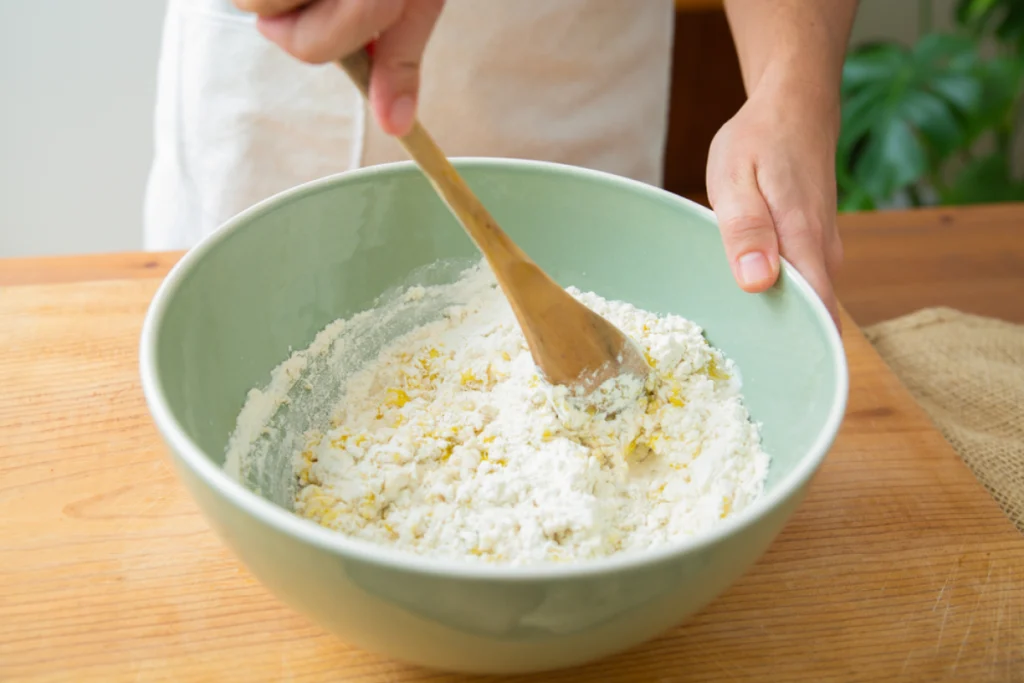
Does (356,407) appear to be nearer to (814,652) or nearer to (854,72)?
(814,652)

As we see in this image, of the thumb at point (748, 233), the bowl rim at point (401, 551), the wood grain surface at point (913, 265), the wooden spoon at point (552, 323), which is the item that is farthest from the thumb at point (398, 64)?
the wood grain surface at point (913, 265)

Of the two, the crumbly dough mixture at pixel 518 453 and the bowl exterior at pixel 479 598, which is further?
the crumbly dough mixture at pixel 518 453

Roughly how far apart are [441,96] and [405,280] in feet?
1.04

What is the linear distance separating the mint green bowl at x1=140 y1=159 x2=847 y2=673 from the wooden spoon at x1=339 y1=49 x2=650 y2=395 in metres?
0.13

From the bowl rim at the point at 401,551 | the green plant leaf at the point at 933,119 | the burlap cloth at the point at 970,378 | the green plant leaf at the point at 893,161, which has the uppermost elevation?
the bowl rim at the point at 401,551

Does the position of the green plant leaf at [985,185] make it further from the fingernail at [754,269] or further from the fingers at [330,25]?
the fingers at [330,25]

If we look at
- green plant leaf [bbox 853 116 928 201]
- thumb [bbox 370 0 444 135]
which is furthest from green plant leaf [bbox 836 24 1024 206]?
thumb [bbox 370 0 444 135]

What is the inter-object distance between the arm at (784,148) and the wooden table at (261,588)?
0.22 m

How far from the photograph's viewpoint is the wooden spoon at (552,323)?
0.80m

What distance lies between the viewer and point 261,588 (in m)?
0.76

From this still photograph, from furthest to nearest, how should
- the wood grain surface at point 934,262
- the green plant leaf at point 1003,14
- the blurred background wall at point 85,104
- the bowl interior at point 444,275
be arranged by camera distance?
the green plant leaf at point 1003,14, the blurred background wall at point 85,104, the wood grain surface at point 934,262, the bowl interior at point 444,275

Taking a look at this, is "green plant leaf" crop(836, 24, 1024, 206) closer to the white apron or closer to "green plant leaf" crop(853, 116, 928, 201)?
"green plant leaf" crop(853, 116, 928, 201)

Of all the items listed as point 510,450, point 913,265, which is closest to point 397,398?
point 510,450

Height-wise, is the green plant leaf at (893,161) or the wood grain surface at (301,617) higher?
the wood grain surface at (301,617)
